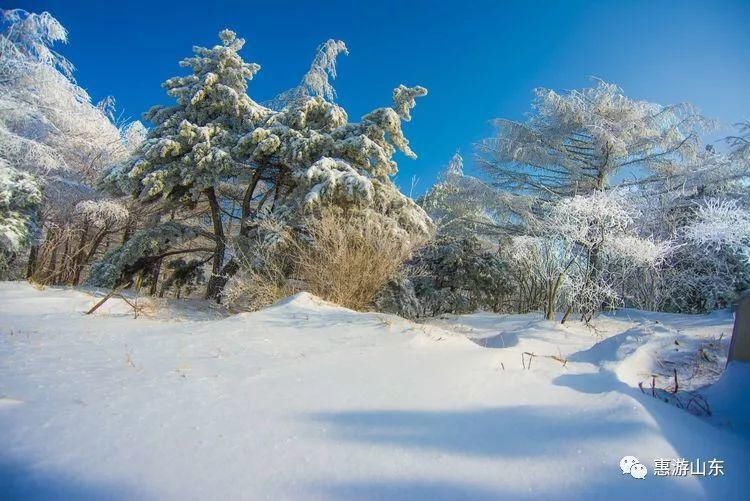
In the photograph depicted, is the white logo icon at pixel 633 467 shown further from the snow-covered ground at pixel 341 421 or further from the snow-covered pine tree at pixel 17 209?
the snow-covered pine tree at pixel 17 209

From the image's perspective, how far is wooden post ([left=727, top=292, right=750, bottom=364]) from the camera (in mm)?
2201

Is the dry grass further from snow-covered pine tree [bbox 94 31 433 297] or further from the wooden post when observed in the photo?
the wooden post

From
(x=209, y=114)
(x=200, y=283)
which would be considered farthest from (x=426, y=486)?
(x=200, y=283)

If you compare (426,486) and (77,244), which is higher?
(77,244)

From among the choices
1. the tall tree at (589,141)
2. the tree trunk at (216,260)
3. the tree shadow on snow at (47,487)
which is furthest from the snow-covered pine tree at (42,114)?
the tall tree at (589,141)

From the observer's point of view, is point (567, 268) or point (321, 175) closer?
point (567, 268)

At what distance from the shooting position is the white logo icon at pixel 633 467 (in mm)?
1363

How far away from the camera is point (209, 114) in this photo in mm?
10250

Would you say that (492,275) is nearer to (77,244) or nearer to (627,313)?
(627,313)

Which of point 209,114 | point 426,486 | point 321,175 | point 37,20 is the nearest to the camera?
point 426,486

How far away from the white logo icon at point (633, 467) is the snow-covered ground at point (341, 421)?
0.03 m

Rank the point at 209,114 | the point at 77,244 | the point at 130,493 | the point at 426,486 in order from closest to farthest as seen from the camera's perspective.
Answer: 1. the point at 130,493
2. the point at 426,486
3. the point at 209,114
4. the point at 77,244

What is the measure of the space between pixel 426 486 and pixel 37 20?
1345 centimetres

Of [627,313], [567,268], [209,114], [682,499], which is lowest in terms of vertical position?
[682,499]
